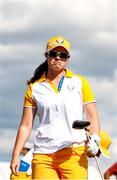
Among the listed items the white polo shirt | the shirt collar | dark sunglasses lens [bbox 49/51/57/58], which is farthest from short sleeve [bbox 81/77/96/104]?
dark sunglasses lens [bbox 49/51/57/58]

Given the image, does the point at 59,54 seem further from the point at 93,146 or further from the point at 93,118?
the point at 93,146

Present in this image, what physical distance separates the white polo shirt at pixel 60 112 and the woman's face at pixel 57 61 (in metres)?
0.18

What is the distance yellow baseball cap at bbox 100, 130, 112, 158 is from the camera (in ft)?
24.3

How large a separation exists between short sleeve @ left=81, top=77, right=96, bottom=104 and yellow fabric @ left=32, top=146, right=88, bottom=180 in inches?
21.7

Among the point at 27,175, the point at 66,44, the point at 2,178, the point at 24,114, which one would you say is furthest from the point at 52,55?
the point at 2,178

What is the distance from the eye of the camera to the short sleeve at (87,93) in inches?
288

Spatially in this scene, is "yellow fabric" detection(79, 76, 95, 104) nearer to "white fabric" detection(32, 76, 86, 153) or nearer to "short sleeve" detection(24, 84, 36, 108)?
"white fabric" detection(32, 76, 86, 153)

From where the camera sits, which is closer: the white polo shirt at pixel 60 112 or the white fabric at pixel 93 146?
the white fabric at pixel 93 146

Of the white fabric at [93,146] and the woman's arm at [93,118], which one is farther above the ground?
the woman's arm at [93,118]

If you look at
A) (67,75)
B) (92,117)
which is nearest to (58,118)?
(92,117)

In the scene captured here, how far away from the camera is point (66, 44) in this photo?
750 cm

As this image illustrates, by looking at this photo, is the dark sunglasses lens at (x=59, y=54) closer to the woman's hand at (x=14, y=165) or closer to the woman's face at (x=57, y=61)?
the woman's face at (x=57, y=61)

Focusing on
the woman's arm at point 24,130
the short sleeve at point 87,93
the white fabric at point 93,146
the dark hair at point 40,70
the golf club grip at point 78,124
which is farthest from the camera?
the dark hair at point 40,70

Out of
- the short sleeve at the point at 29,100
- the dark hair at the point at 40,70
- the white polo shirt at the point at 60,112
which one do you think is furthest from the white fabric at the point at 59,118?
the dark hair at the point at 40,70
